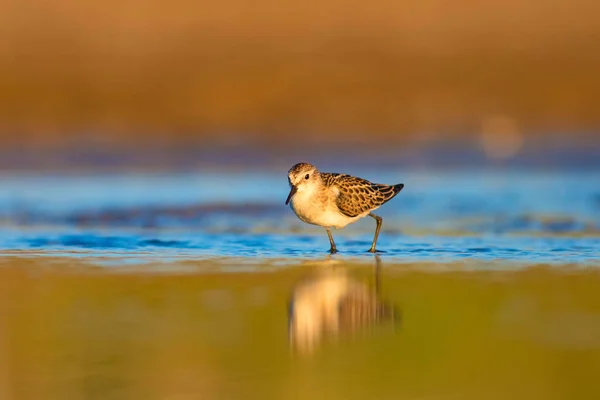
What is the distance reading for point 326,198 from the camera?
11125 mm

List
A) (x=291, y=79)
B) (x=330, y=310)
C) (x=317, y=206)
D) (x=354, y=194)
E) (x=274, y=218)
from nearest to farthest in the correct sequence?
(x=330, y=310), (x=317, y=206), (x=354, y=194), (x=274, y=218), (x=291, y=79)

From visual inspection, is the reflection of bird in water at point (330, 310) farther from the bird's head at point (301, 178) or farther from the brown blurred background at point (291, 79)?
the brown blurred background at point (291, 79)

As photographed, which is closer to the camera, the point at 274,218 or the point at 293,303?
the point at 293,303

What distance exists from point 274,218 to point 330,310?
5.59 meters

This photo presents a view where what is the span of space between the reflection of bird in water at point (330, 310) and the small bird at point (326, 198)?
5.64ft

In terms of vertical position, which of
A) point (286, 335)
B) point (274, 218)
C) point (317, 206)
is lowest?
point (286, 335)

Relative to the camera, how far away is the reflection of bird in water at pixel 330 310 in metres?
7.40

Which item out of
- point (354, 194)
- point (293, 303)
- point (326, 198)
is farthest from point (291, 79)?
point (293, 303)

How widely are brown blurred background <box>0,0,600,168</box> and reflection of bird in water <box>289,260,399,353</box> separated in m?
10.2

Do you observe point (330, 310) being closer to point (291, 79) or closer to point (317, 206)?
point (317, 206)

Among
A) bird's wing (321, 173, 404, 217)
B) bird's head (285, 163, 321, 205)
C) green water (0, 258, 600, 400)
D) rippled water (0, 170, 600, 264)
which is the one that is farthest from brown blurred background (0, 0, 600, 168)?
green water (0, 258, 600, 400)

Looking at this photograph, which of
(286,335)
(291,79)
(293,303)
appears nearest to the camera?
(286,335)

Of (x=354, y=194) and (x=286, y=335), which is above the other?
(x=354, y=194)

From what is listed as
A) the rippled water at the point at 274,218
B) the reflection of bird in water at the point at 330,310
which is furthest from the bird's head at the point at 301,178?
the reflection of bird in water at the point at 330,310
